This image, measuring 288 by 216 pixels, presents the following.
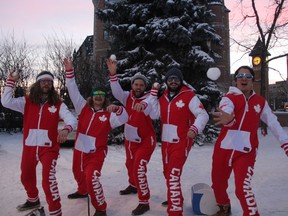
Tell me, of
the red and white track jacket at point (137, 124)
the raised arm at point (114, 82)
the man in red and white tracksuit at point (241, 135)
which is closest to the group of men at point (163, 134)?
the man in red and white tracksuit at point (241, 135)

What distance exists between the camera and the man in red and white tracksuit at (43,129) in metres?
4.66

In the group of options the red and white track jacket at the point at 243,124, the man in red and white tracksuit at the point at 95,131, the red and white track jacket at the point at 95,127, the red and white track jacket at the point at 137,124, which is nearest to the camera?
the red and white track jacket at the point at 243,124

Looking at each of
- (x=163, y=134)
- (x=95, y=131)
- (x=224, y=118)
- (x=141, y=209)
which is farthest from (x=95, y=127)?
(x=224, y=118)

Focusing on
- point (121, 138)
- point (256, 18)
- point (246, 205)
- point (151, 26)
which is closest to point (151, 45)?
point (151, 26)

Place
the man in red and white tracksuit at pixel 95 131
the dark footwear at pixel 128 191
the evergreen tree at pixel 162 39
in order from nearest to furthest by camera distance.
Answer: the man in red and white tracksuit at pixel 95 131
the dark footwear at pixel 128 191
the evergreen tree at pixel 162 39

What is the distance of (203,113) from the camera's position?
15.5 ft

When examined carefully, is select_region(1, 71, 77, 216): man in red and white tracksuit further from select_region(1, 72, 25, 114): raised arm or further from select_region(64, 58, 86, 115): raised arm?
select_region(64, 58, 86, 115): raised arm

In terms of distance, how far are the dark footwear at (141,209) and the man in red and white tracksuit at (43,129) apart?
1150 mm

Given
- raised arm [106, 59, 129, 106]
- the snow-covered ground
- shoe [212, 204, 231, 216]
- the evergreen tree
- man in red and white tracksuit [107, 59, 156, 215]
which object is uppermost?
the evergreen tree

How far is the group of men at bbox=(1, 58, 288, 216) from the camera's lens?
4398 millimetres

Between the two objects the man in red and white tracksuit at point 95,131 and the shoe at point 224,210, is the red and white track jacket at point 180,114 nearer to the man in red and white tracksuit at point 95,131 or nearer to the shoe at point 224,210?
the man in red and white tracksuit at point 95,131

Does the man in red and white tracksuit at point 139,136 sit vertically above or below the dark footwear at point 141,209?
above

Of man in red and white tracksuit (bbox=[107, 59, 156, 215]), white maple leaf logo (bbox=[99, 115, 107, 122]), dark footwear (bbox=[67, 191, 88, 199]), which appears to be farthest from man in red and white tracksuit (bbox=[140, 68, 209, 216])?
dark footwear (bbox=[67, 191, 88, 199])

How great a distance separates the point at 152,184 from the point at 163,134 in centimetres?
244
